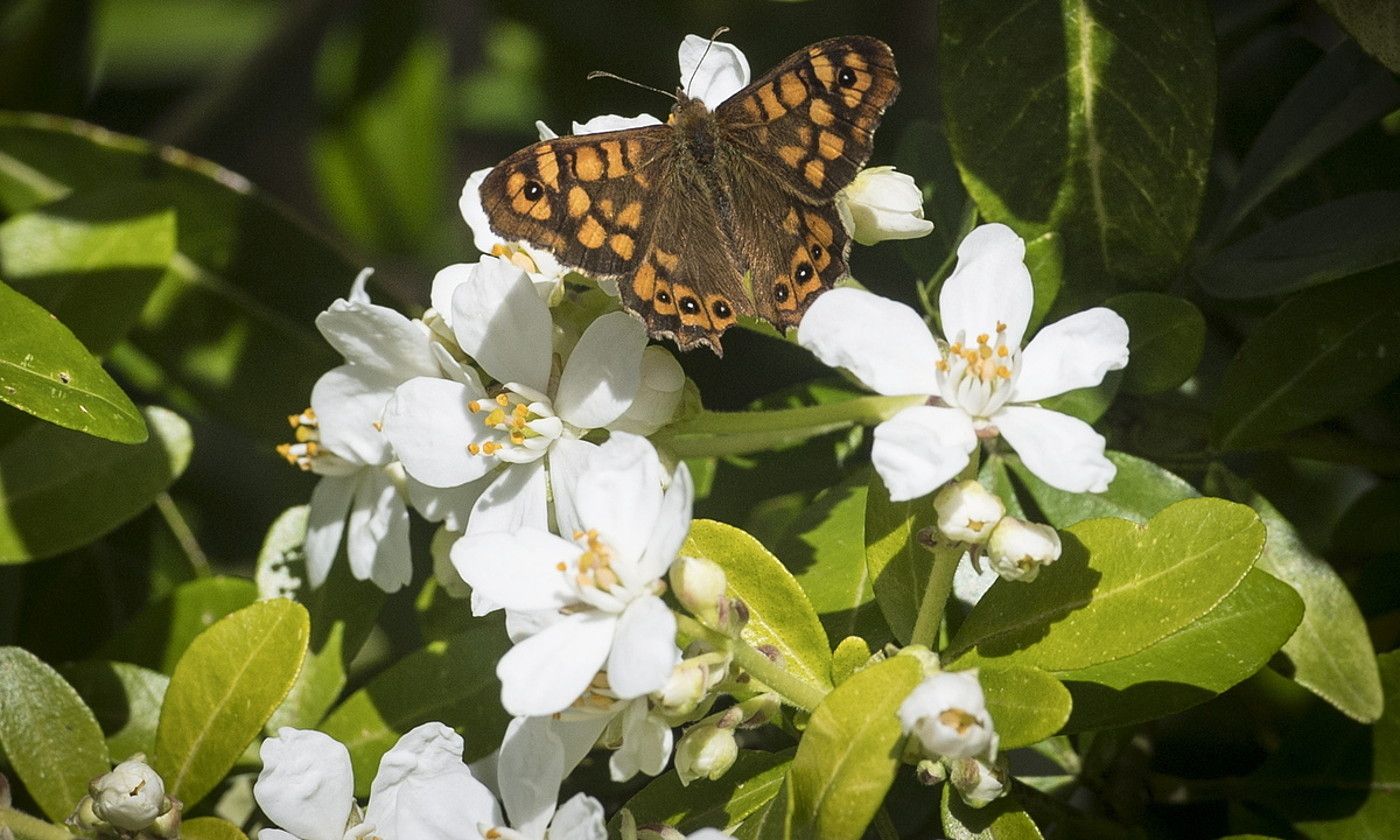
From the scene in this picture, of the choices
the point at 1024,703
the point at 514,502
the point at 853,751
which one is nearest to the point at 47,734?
the point at 514,502

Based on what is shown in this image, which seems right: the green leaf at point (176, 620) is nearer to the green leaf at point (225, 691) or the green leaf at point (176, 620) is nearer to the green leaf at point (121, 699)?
the green leaf at point (121, 699)

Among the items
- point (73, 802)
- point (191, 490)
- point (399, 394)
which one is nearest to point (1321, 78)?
point (399, 394)

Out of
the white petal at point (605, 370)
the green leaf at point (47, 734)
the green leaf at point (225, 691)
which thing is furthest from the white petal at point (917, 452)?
the green leaf at point (47, 734)

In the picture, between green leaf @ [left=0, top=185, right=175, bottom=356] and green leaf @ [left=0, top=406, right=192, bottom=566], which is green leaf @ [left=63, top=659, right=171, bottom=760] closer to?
green leaf @ [left=0, top=406, right=192, bottom=566]

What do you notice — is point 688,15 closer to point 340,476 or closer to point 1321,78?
point 1321,78

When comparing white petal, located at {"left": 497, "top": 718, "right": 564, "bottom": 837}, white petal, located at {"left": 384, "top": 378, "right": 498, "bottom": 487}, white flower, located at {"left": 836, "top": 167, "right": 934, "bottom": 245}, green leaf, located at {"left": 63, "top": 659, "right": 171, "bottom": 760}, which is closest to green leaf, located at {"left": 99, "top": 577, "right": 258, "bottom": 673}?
green leaf, located at {"left": 63, "top": 659, "right": 171, "bottom": 760}

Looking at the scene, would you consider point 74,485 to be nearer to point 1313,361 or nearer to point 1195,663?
point 1195,663
